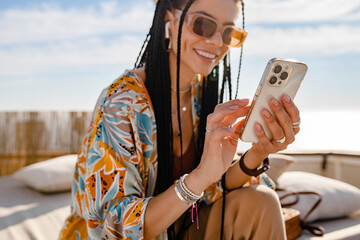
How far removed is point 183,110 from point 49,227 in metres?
0.80

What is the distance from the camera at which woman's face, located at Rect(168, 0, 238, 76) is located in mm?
1015

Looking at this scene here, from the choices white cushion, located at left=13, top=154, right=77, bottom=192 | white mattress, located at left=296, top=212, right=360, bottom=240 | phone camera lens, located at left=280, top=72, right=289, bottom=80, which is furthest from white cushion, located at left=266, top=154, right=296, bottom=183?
white cushion, located at left=13, top=154, right=77, bottom=192

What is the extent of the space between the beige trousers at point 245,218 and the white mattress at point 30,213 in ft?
2.31

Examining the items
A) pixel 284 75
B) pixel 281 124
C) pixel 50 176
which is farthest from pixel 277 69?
pixel 50 176

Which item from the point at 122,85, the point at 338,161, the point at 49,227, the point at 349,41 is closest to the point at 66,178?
the point at 49,227

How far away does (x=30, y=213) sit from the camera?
1694 millimetres

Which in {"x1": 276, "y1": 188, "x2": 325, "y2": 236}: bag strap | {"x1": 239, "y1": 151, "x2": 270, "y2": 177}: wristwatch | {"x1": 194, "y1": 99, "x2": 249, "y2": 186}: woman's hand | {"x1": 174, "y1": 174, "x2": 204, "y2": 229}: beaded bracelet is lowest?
{"x1": 276, "y1": 188, "x2": 325, "y2": 236}: bag strap

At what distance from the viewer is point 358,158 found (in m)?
2.46

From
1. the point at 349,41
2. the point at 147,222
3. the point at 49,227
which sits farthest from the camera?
the point at 349,41

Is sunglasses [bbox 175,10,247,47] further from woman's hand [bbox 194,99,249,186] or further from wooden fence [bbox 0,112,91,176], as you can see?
wooden fence [bbox 0,112,91,176]

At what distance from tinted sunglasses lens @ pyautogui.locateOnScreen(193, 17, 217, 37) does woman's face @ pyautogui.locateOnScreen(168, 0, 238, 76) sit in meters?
0.01

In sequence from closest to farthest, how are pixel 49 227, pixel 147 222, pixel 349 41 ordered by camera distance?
1. pixel 147 222
2. pixel 49 227
3. pixel 349 41

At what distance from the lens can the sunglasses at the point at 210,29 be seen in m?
1.00

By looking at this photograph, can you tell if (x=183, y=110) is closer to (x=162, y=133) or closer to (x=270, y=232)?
(x=162, y=133)
